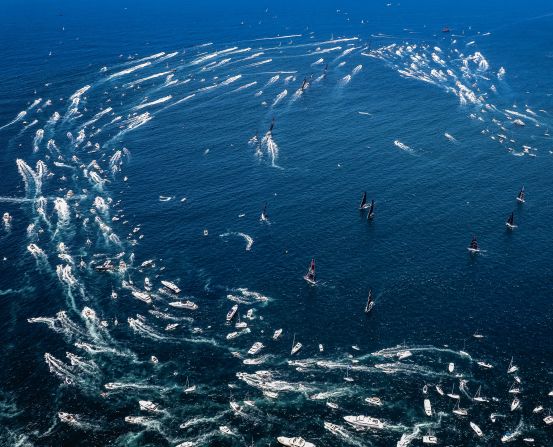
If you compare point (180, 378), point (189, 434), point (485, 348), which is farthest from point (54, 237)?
A: point (485, 348)

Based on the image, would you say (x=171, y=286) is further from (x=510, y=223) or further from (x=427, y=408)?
(x=510, y=223)

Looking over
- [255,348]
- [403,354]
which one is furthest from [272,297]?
[403,354]

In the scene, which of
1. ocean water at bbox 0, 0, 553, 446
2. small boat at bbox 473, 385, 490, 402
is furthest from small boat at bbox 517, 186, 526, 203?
small boat at bbox 473, 385, 490, 402

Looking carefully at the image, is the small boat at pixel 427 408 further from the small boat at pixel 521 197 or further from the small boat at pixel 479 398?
the small boat at pixel 521 197

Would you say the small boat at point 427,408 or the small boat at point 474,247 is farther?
the small boat at point 474,247

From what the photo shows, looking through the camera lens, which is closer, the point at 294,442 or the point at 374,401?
the point at 294,442

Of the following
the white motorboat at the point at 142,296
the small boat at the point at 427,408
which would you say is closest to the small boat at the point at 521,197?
the small boat at the point at 427,408

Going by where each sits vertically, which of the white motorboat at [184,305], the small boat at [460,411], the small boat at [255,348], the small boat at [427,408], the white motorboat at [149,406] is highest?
the white motorboat at [184,305]
